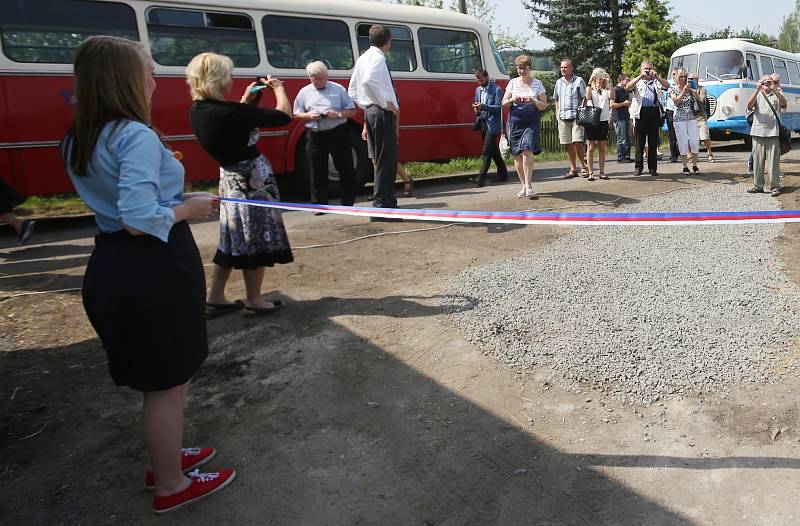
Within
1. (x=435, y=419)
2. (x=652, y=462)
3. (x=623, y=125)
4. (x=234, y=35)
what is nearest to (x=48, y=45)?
(x=234, y=35)

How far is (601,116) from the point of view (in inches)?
402

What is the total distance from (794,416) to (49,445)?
143 inches

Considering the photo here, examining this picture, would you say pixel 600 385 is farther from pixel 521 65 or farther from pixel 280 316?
pixel 521 65

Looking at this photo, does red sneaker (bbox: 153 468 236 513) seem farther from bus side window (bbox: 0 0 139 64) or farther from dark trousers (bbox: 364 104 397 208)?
bus side window (bbox: 0 0 139 64)

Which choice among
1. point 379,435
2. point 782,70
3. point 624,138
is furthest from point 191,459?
point 782,70

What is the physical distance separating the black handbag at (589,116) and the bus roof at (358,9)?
3489mm

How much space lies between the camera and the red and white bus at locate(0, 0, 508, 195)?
313 inches

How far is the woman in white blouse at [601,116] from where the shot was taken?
10203 millimetres

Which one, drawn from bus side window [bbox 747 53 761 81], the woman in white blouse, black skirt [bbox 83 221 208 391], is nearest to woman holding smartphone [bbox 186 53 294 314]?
black skirt [bbox 83 221 208 391]

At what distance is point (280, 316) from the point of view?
4590 millimetres

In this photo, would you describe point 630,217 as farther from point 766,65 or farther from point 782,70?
point 782,70

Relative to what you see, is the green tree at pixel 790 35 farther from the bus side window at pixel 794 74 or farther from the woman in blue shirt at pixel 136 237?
the woman in blue shirt at pixel 136 237

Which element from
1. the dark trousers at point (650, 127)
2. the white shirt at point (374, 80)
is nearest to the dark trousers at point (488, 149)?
the dark trousers at point (650, 127)

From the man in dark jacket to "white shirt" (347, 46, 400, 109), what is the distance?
407cm
